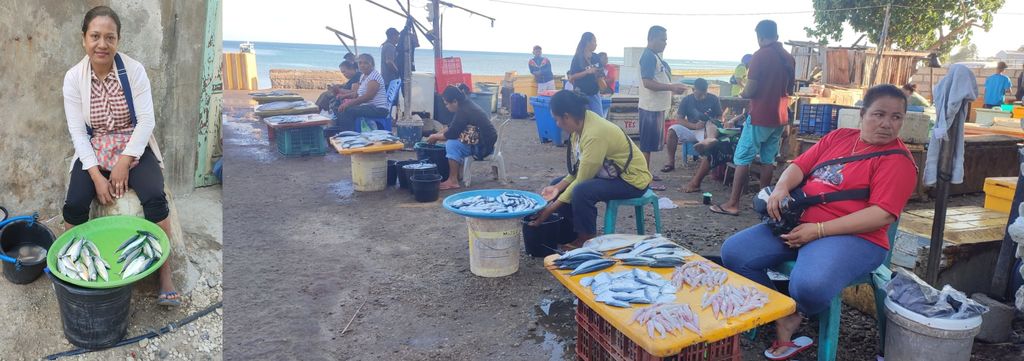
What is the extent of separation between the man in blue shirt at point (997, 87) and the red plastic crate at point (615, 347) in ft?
51.0

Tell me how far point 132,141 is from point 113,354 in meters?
1.30

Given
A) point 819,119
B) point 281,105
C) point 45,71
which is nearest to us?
point 45,71

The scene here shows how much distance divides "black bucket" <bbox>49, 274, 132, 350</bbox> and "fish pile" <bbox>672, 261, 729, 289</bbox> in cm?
309

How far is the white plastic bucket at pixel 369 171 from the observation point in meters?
7.59

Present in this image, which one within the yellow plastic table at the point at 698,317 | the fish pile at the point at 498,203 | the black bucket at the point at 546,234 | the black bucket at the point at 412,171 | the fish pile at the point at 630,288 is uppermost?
the fish pile at the point at 498,203

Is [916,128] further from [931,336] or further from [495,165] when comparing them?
[495,165]

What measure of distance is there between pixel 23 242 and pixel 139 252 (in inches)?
43.9

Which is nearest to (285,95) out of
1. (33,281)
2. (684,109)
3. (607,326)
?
(684,109)

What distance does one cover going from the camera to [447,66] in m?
13.4

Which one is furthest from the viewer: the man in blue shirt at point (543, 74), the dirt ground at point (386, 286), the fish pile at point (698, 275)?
the man in blue shirt at point (543, 74)

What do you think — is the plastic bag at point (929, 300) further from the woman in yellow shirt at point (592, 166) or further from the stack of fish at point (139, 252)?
the stack of fish at point (139, 252)

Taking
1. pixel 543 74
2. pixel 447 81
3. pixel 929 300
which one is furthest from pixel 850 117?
pixel 543 74

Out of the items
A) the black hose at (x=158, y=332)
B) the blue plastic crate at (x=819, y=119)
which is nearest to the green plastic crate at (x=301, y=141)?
the black hose at (x=158, y=332)

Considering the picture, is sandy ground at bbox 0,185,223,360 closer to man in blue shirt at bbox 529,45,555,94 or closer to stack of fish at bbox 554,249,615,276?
stack of fish at bbox 554,249,615,276
